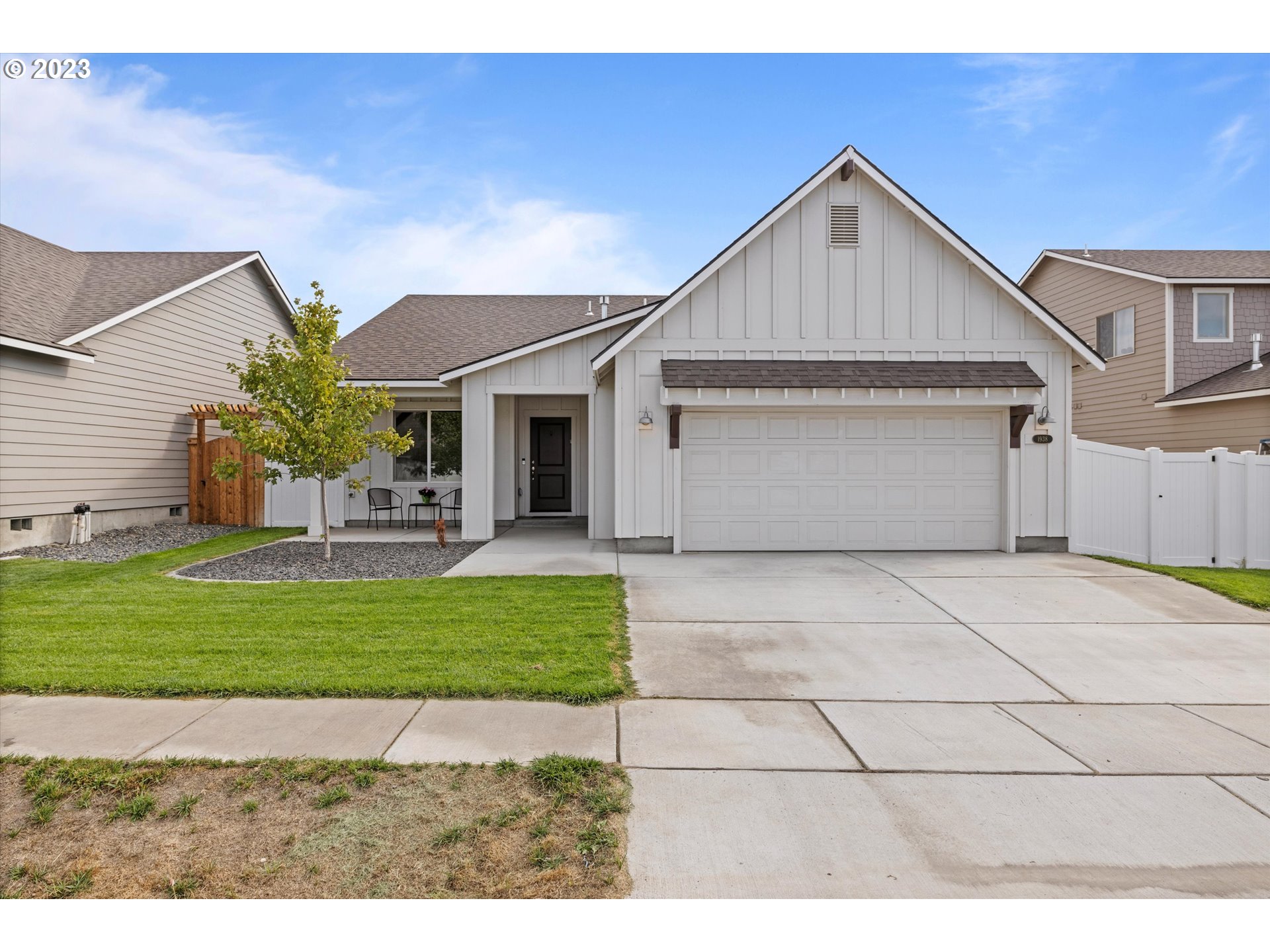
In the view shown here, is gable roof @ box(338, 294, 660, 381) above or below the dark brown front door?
above

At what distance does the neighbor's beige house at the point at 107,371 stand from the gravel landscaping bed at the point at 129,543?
28 cm

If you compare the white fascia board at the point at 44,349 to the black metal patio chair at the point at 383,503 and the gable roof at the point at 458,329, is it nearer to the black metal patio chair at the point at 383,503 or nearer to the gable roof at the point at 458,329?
the gable roof at the point at 458,329

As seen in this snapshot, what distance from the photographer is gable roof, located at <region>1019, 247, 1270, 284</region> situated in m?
15.1

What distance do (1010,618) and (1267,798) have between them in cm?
361

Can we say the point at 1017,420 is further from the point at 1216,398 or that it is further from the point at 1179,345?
the point at 1179,345

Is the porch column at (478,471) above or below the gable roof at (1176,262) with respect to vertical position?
below

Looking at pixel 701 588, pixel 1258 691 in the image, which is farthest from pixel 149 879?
pixel 1258 691

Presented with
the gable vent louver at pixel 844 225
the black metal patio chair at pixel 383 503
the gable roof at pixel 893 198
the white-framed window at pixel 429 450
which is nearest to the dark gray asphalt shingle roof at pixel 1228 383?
the gable roof at pixel 893 198

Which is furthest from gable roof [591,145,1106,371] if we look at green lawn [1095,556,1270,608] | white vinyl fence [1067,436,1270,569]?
green lawn [1095,556,1270,608]

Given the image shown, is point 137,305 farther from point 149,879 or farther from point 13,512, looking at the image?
point 149,879

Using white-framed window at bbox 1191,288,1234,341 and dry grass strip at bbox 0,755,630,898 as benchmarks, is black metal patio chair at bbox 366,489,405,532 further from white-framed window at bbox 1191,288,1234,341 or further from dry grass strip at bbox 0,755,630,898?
white-framed window at bbox 1191,288,1234,341

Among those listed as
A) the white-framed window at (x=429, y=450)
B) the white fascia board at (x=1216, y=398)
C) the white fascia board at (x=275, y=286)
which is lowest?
the white-framed window at (x=429, y=450)

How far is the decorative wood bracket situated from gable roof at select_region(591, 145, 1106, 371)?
127cm

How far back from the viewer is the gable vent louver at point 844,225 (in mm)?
10680
